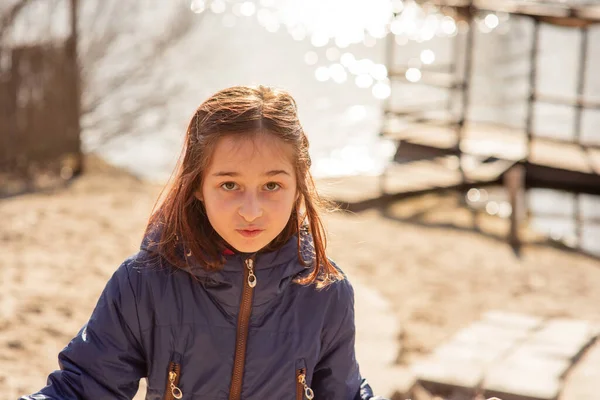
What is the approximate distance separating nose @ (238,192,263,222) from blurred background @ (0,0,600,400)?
50 centimetres

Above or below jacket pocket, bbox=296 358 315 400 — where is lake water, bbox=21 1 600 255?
above

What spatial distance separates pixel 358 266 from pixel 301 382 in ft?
14.1

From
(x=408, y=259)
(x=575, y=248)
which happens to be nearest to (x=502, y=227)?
(x=575, y=248)

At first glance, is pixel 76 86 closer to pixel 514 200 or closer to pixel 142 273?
pixel 514 200

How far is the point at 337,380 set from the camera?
2049 millimetres

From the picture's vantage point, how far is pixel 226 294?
77.2 inches

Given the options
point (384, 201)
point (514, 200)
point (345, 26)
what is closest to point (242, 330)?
point (514, 200)

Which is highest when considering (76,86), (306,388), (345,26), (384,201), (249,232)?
(345,26)

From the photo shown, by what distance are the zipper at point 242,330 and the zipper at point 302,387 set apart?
0.40ft

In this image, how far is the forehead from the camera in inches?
75.7

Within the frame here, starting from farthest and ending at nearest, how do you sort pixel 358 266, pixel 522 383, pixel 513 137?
1. pixel 513 137
2. pixel 358 266
3. pixel 522 383

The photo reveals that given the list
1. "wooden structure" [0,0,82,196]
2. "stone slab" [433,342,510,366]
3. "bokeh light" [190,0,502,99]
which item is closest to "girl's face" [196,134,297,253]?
"stone slab" [433,342,510,366]

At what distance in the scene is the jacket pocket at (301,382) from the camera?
77.5 inches

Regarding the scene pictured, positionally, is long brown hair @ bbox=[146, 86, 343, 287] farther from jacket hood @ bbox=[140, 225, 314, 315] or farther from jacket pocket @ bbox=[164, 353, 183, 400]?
jacket pocket @ bbox=[164, 353, 183, 400]
